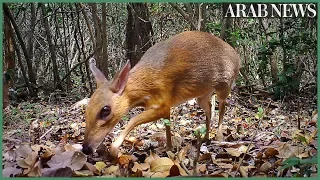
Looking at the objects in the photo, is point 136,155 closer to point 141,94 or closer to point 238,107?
point 141,94

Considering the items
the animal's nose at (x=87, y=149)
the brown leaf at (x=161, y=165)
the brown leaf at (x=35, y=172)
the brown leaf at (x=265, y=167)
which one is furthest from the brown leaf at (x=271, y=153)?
the brown leaf at (x=35, y=172)

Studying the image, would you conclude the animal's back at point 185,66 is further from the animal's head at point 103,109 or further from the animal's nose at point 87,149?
the animal's nose at point 87,149

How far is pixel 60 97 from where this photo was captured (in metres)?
7.23

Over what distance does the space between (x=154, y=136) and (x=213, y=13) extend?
4.45 meters

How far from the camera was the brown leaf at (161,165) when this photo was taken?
3.46m

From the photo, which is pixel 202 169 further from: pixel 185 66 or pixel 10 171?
pixel 185 66

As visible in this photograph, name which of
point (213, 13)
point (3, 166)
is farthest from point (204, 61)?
point (213, 13)

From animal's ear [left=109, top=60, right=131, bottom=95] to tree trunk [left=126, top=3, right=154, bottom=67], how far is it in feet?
9.20

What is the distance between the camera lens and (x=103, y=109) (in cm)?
390

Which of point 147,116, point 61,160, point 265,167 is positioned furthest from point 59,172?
point 265,167

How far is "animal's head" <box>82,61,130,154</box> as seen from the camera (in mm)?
3812

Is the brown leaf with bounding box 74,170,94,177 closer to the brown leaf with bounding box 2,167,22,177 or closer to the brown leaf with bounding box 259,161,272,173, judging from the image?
the brown leaf with bounding box 2,167,22,177

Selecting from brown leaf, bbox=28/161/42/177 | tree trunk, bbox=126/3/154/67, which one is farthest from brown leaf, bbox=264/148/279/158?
tree trunk, bbox=126/3/154/67

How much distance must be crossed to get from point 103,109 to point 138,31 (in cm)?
376
